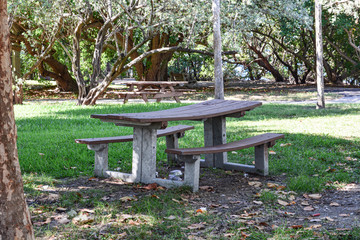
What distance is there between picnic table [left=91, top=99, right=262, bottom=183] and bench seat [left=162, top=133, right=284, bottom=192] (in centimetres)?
32

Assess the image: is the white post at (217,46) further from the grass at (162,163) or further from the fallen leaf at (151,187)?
the fallen leaf at (151,187)

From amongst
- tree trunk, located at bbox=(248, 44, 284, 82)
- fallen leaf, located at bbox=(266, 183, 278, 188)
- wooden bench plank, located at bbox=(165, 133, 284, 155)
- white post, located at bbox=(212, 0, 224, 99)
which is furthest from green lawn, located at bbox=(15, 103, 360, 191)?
tree trunk, located at bbox=(248, 44, 284, 82)

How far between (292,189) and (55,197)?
242 centimetres

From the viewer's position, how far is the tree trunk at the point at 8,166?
7.45 ft

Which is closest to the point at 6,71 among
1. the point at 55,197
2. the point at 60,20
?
the point at 55,197

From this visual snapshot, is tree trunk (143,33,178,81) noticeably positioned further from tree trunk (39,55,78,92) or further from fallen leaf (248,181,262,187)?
fallen leaf (248,181,262,187)

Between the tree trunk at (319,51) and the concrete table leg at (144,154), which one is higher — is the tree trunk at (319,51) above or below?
above

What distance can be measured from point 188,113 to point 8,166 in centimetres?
256

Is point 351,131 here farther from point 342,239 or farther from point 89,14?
point 89,14

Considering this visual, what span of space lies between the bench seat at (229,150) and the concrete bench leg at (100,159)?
3.62 feet

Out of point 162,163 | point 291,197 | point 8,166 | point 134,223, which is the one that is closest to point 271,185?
point 291,197

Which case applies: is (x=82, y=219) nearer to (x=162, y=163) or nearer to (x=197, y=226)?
(x=197, y=226)

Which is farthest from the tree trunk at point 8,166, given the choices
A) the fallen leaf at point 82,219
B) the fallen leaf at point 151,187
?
the fallen leaf at point 151,187

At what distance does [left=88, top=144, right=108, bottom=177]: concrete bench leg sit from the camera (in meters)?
4.93
